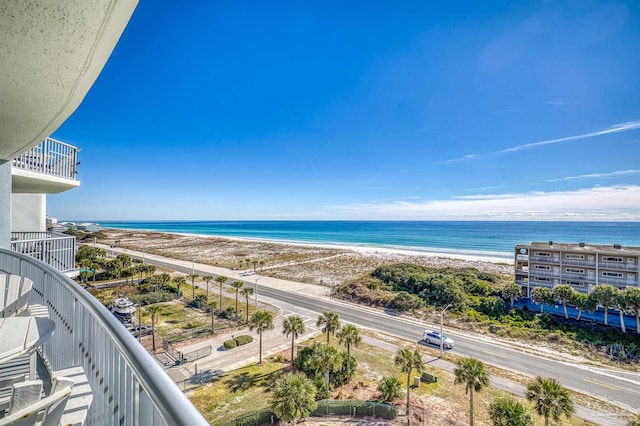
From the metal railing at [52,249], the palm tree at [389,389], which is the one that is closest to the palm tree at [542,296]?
the palm tree at [389,389]

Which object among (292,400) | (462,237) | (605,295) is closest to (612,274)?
(605,295)

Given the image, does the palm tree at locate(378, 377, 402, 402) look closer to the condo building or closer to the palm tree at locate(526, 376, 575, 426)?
the palm tree at locate(526, 376, 575, 426)

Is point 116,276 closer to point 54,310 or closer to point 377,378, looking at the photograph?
point 377,378

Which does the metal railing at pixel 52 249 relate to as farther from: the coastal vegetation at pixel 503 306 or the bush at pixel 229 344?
the coastal vegetation at pixel 503 306

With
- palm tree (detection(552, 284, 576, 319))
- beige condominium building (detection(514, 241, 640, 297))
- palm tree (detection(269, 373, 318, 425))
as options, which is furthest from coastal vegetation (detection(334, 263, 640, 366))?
palm tree (detection(269, 373, 318, 425))

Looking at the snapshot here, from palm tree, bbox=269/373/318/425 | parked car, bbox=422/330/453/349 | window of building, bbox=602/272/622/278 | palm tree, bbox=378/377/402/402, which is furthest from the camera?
window of building, bbox=602/272/622/278

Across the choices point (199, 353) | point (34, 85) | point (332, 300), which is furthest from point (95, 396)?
point (332, 300)
